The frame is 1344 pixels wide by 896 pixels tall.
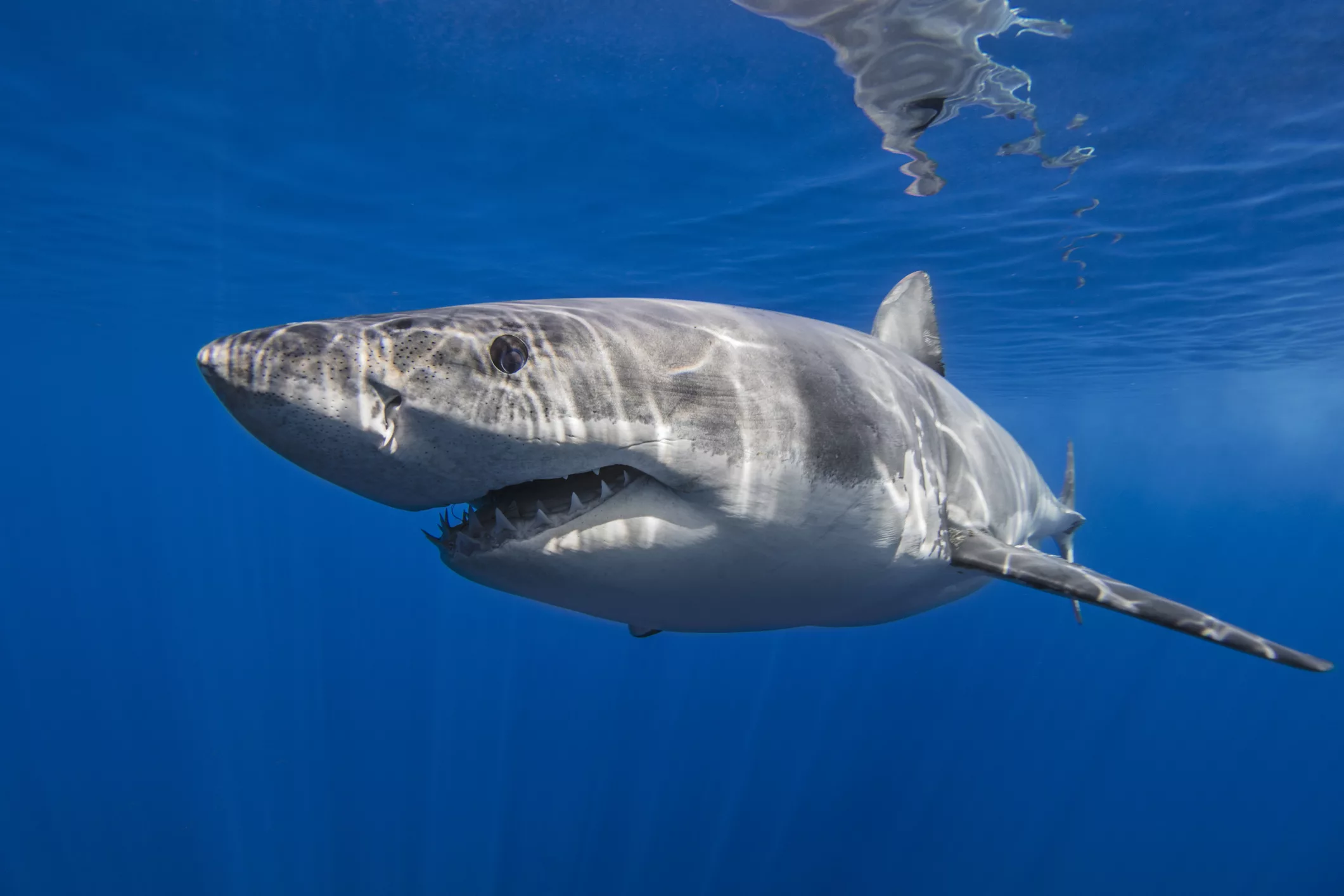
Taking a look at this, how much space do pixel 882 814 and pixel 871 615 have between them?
18340 millimetres

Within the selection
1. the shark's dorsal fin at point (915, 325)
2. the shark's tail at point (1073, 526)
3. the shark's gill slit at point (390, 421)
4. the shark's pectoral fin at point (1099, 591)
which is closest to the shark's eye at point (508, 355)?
the shark's gill slit at point (390, 421)

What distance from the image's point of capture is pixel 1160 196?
1119 centimetres

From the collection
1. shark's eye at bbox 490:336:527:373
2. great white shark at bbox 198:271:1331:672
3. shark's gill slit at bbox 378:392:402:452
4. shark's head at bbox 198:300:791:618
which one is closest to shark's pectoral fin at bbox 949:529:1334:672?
great white shark at bbox 198:271:1331:672

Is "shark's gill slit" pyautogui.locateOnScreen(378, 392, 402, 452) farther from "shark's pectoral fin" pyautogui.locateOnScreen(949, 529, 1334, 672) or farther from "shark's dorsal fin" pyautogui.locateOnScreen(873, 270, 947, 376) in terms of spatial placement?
"shark's dorsal fin" pyautogui.locateOnScreen(873, 270, 947, 376)

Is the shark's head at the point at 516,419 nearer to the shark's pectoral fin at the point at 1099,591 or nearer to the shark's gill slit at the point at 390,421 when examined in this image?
the shark's gill slit at the point at 390,421

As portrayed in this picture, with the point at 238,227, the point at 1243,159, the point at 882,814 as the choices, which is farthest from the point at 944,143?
the point at 882,814

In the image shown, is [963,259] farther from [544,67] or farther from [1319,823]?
[1319,823]

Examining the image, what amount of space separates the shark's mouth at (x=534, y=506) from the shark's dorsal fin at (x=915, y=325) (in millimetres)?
3342

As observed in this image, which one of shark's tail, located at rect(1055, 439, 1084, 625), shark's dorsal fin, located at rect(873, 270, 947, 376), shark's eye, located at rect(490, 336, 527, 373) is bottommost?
shark's tail, located at rect(1055, 439, 1084, 625)

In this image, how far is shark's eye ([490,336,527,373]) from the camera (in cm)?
195

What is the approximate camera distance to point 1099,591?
2730 mm

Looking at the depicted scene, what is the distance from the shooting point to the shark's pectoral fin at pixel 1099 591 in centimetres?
253

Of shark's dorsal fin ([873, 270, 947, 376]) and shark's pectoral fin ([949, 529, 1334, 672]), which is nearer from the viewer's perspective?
shark's pectoral fin ([949, 529, 1334, 672])

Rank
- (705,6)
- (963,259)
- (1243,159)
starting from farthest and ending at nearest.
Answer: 1. (963,259)
2. (1243,159)
3. (705,6)
